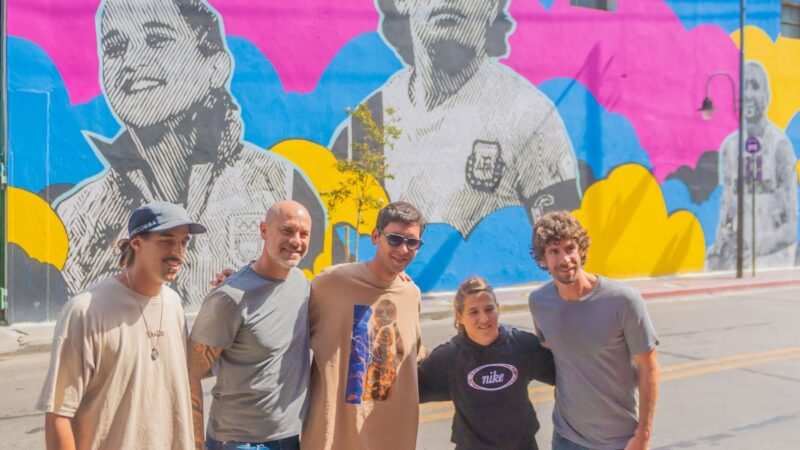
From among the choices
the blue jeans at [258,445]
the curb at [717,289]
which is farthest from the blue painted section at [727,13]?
the blue jeans at [258,445]

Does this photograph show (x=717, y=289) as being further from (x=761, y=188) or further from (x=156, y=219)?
(x=156, y=219)

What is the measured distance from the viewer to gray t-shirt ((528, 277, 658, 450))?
343 centimetres

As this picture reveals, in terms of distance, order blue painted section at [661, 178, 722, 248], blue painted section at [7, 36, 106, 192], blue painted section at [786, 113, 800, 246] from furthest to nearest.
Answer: blue painted section at [786, 113, 800, 246] < blue painted section at [661, 178, 722, 248] < blue painted section at [7, 36, 106, 192]

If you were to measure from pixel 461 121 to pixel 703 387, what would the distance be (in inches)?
332

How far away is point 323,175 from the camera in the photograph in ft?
46.8

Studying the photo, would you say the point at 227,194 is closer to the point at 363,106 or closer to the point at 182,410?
the point at 363,106

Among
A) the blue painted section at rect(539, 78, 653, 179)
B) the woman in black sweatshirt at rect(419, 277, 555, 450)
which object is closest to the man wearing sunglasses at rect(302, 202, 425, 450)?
the woman in black sweatshirt at rect(419, 277, 555, 450)

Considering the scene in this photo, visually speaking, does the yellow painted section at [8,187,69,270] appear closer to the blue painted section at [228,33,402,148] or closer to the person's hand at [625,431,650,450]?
Result: the blue painted section at [228,33,402,148]

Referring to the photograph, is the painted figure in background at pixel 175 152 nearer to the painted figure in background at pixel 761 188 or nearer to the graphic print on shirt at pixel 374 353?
A: the graphic print on shirt at pixel 374 353

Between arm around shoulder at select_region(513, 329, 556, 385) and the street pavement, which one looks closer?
arm around shoulder at select_region(513, 329, 556, 385)

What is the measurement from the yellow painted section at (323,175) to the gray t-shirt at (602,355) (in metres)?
10.7

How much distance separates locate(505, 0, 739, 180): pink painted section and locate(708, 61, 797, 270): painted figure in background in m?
0.76

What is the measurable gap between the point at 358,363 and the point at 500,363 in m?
0.63

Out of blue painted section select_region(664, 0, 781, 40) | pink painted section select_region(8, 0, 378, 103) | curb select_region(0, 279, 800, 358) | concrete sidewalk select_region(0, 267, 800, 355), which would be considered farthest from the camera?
blue painted section select_region(664, 0, 781, 40)
